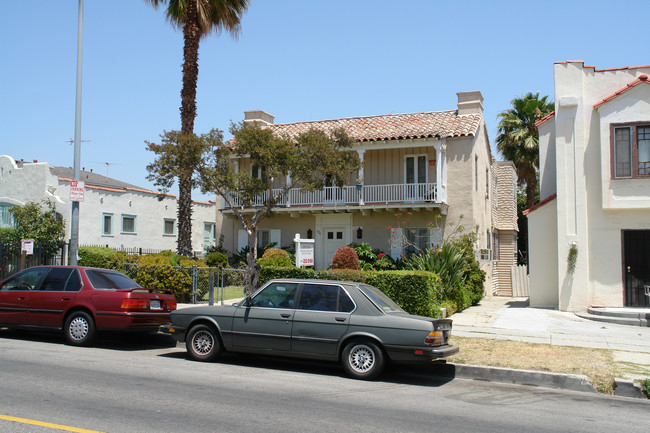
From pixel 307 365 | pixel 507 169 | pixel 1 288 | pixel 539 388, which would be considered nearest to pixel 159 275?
pixel 1 288

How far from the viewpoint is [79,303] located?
1105cm

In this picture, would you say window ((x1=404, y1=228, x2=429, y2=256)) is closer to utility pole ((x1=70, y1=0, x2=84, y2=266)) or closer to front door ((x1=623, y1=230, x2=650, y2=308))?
front door ((x1=623, y1=230, x2=650, y2=308))

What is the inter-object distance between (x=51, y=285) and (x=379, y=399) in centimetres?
734

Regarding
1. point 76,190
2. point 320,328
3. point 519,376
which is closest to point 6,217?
point 76,190

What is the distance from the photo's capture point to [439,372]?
31.4ft

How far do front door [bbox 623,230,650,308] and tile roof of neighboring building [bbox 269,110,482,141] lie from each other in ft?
27.8

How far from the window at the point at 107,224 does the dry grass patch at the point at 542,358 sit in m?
20.4

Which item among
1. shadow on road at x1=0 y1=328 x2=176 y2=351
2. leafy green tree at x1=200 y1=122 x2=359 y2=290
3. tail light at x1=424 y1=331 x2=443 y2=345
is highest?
leafy green tree at x1=200 y1=122 x2=359 y2=290

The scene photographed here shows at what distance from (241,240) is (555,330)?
16905 millimetres

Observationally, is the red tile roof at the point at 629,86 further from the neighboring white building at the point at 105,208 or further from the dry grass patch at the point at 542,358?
the neighboring white building at the point at 105,208

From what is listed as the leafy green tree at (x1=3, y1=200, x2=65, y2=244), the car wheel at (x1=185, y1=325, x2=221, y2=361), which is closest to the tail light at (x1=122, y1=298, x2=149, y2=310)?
the car wheel at (x1=185, y1=325, x2=221, y2=361)

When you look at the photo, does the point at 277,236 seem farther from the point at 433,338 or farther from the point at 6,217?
the point at 433,338

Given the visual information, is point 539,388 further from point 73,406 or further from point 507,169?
point 507,169

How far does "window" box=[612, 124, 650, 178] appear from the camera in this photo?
17.1m
